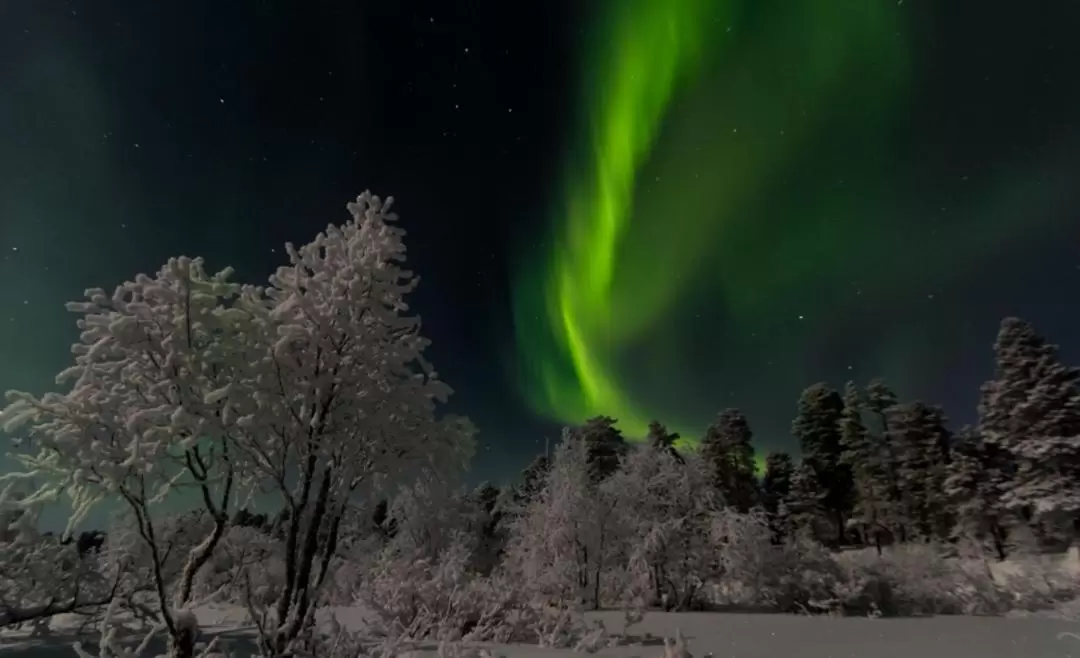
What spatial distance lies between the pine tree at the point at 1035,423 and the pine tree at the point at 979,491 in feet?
2.96

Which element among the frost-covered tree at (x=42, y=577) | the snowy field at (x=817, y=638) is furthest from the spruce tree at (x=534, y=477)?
the frost-covered tree at (x=42, y=577)

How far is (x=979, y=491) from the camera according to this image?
1101 inches

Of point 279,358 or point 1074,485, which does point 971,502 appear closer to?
point 1074,485

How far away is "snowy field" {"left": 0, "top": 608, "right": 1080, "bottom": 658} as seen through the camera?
10609mm

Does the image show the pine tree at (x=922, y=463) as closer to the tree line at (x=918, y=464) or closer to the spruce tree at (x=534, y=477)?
the tree line at (x=918, y=464)

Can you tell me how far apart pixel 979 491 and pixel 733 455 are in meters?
14.5

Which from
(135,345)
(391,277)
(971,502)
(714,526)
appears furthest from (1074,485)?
(135,345)

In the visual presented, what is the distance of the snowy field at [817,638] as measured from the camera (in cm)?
1061

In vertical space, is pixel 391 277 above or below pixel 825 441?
below

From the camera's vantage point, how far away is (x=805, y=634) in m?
13.4

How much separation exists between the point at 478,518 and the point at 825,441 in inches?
962

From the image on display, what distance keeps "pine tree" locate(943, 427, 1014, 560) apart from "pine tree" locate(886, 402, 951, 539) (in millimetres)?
758

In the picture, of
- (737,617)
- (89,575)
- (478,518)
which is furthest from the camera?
(478,518)

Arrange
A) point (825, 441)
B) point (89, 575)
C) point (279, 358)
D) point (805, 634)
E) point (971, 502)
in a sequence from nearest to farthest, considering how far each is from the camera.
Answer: point (279, 358)
point (89, 575)
point (805, 634)
point (971, 502)
point (825, 441)
